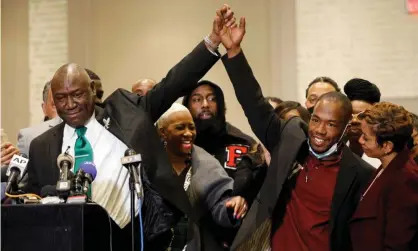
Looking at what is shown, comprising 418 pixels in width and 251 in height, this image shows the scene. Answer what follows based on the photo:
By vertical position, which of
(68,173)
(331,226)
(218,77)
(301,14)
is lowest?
(331,226)

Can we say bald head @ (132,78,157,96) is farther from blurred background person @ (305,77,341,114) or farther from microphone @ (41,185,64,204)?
microphone @ (41,185,64,204)

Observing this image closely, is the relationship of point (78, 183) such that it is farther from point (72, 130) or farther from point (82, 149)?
point (72, 130)

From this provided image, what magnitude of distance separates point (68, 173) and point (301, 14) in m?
4.26

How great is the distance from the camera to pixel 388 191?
144 inches

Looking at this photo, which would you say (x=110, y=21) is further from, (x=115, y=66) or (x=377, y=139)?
(x=377, y=139)

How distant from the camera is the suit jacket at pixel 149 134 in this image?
381 cm

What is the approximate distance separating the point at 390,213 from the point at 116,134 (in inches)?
53.5

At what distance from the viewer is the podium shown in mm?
2926

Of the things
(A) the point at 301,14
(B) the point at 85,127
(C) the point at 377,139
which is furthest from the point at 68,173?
→ (A) the point at 301,14

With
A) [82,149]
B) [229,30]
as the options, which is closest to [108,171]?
[82,149]

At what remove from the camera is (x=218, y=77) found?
24.3ft

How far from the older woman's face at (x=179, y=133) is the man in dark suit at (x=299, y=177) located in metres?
0.62

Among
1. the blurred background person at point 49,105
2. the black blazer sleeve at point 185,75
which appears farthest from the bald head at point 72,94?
the blurred background person at point 49,105

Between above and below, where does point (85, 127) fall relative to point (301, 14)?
below
